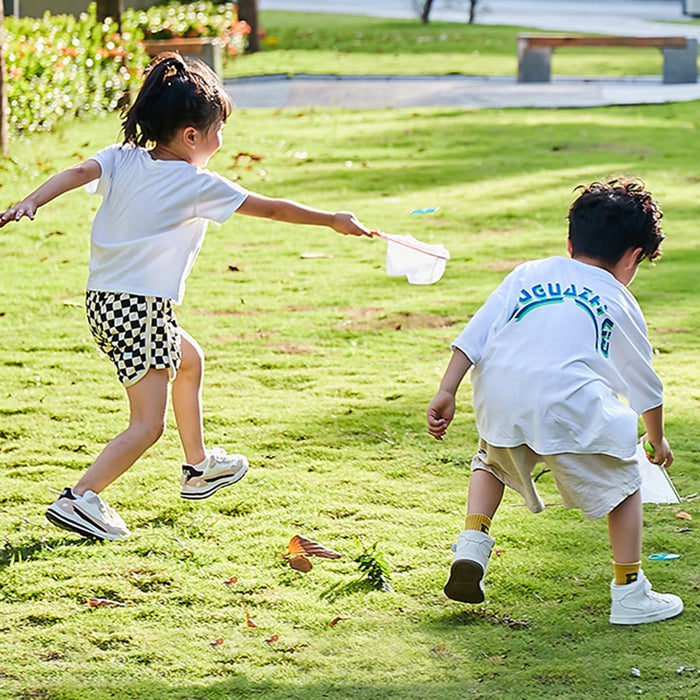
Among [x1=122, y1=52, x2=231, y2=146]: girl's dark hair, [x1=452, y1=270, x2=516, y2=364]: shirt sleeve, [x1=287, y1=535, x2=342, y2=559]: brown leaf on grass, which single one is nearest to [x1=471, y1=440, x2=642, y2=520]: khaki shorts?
[x1=452, y1=270, x2=516, y2=364]: shirt sleeve

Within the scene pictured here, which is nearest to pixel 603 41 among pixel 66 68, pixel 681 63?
pixel 681 63

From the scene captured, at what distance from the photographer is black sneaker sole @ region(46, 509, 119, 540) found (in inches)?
135

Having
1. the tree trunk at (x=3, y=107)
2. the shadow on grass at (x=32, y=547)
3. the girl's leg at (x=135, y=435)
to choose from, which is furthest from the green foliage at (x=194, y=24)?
the shadow on grass at (x=32, y=547)

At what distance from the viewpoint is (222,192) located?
11.4 ft

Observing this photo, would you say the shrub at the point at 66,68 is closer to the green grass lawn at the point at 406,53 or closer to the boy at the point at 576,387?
the green grass lawn at the point at 406,53

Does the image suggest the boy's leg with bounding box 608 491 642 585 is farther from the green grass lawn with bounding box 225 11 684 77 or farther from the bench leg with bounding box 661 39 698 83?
the green grass lawn with bounding box 225 11 684 77

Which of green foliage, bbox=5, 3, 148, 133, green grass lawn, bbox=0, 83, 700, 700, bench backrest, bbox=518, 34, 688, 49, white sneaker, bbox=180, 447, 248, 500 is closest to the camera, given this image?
green grass lawn, bbox=0, 83, 700, 700

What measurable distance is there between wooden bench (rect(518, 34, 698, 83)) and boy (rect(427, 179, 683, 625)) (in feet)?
43.4

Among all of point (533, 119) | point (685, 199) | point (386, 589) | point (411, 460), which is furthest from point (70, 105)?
point (386, 589)

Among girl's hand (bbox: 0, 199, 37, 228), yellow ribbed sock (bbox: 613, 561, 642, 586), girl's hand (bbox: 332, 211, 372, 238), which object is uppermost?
girl's hand (bbox: 0, 199, 37, 228)

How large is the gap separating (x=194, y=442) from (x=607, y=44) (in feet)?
44.5

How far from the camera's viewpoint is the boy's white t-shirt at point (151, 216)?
11.4 feet

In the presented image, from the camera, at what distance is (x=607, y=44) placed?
16.0m

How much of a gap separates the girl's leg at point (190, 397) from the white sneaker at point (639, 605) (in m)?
1.43
